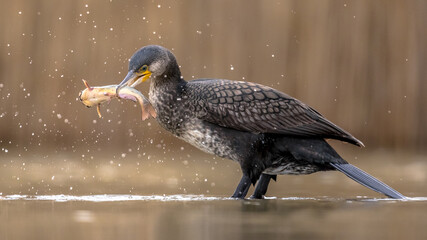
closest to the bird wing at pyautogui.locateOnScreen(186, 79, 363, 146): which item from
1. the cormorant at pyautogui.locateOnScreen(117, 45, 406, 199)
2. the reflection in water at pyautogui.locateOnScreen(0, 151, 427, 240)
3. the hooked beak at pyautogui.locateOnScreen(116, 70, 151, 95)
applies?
the cormorant at pyautogui.locateOnScreen(117, 45, 406, 199)

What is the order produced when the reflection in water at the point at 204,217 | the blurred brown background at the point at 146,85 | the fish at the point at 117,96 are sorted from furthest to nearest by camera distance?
the blurred brown background at the point at 146,85
the fish at the point at 117,96
the reflection in water at the point at 204,217

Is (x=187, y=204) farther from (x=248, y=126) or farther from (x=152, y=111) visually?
(x=152, y=111)

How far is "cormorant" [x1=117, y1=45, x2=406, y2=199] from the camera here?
5512 millimetres

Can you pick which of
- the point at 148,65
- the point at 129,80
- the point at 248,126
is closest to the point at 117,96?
the point at 129,80

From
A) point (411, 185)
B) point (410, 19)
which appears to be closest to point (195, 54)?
point (410, 19)

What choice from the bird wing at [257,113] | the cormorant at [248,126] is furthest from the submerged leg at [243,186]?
the bird wing at [257,113]

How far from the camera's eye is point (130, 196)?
5.65 metres

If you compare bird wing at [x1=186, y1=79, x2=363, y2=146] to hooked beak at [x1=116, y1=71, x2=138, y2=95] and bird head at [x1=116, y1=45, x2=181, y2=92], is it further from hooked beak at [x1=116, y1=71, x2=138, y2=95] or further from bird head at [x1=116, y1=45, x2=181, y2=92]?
hooked beak at [x1=116, y1=71, x2=138, y2=95]

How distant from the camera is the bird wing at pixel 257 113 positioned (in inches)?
218

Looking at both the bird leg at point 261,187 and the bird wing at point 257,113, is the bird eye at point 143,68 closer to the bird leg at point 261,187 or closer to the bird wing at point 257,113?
the bird wing at point 257,113

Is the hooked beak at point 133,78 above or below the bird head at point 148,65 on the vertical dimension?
below

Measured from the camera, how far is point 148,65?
5609 millimetres

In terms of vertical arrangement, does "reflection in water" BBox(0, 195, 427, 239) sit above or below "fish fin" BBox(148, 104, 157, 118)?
below

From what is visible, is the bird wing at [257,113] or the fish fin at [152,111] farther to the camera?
the fish fin at [152,111]
